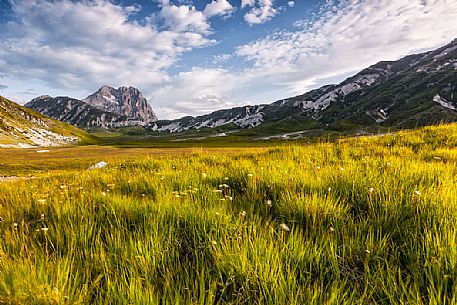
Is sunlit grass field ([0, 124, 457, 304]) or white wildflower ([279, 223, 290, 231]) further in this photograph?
white wildflower ([279, 223, 290, 231])

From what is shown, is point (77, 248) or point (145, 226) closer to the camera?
point (77, 248)

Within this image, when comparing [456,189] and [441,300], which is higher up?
[456,189]

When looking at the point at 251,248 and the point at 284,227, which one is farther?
the point at 284,227

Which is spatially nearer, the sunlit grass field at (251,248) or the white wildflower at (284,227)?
the sunlit grass field at (251,248)

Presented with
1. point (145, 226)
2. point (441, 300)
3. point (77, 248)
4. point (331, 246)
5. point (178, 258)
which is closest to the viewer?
point (441, 300)

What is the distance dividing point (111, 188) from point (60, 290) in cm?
346

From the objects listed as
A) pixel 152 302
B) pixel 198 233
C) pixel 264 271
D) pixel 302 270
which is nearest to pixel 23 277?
pixel 152 302

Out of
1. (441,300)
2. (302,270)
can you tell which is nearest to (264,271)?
(302,270)

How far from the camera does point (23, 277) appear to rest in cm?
214

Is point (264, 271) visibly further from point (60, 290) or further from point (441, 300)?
point (60, 290)

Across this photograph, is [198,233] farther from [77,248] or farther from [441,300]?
[441,300]

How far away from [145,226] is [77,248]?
730 mm

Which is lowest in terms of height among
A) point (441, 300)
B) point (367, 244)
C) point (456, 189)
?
point (441, 300)

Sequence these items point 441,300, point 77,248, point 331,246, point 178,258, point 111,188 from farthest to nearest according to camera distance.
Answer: point 111,188
point 77,248
point 178,258
point 331,246
point 441,300
